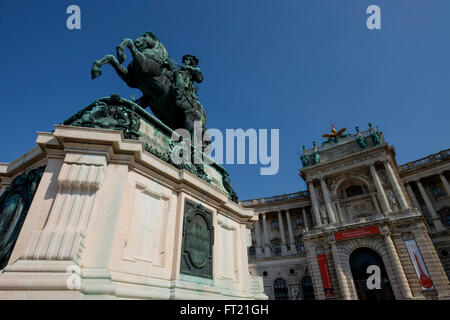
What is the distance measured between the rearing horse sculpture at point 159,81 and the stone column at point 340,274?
26.2 meters

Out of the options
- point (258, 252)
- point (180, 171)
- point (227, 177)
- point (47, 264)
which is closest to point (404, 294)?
point (258, 252)

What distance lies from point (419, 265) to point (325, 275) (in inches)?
340

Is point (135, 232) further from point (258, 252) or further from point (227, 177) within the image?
point (258, 252)

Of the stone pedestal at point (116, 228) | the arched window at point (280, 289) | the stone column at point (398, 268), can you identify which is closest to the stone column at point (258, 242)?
the arched window at point (280, 289)

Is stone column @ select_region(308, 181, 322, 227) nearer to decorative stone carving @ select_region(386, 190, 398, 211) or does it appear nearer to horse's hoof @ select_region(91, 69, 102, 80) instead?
decorative stone carving @ select_region(386, 190, 398, 211)

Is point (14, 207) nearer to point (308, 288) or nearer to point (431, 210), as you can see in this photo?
point (308, 288)

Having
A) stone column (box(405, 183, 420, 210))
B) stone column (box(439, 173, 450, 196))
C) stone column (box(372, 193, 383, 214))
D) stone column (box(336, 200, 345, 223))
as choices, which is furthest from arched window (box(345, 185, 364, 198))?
stone column (box(439, 173, 450, 196))

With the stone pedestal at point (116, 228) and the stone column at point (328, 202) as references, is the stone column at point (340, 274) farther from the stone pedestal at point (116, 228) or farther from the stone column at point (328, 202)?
the stone pedestal at point (116, 228)

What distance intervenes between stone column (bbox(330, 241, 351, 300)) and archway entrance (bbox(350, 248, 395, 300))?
125 cm

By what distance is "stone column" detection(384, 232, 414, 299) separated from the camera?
896 inches

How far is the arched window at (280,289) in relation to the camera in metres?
32.2

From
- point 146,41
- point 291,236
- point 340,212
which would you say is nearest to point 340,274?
point 340,212

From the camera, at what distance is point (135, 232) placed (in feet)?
A: 10.7
